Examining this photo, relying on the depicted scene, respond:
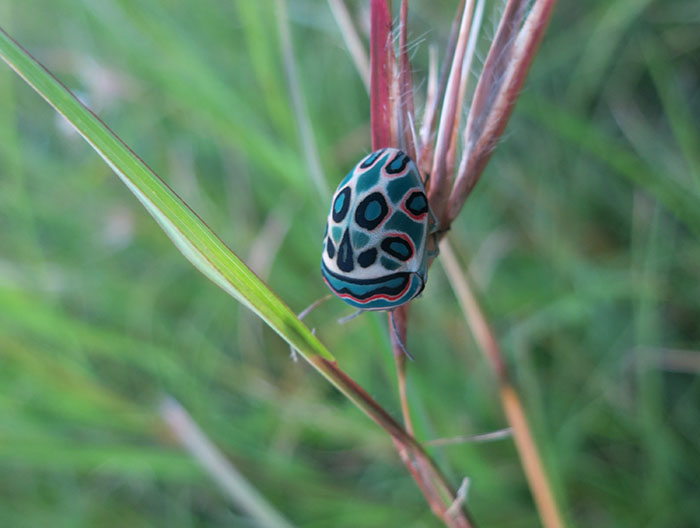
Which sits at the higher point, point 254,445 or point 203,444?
point 203,444

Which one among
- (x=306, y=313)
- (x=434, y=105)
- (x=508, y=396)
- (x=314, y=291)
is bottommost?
(x=314, y=291)

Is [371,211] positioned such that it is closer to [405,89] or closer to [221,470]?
[405,89]

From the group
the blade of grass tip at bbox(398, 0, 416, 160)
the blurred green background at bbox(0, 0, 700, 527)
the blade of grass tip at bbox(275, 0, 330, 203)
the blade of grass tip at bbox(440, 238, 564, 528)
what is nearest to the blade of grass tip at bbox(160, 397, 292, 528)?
the blurred green background at bbox(0, 0, 700, 527)

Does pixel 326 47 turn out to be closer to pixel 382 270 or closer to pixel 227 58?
pixel 227 58

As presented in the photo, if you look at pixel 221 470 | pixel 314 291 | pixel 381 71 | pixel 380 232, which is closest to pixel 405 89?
pixel 381 71

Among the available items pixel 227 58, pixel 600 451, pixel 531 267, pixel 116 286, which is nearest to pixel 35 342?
pixel 116 286

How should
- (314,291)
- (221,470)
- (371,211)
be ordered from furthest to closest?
(314,291), (221,470), (371,211)
